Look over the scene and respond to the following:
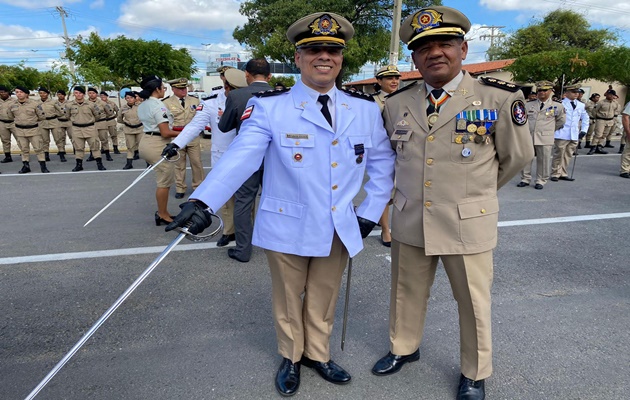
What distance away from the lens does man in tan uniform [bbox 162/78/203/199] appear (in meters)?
6.48

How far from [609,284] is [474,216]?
2.42 m

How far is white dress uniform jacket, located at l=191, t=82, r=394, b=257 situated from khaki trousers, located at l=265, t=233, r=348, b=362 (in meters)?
0.13

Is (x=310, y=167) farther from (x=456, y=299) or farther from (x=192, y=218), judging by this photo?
(x=456, y=299)

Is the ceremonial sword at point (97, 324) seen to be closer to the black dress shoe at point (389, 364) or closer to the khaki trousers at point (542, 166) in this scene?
the black dress shoe at point (389, 364)

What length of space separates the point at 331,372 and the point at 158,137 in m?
4.20

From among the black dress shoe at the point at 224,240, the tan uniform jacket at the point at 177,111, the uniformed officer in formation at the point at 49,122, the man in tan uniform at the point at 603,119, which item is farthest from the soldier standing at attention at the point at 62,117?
the man in tan uniform at the point at 603,119

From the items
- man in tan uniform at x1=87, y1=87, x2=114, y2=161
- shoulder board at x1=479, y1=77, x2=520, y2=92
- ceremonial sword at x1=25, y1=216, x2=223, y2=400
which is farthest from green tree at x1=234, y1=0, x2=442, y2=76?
ceremonial sword at x1=25, y1=216, x2=223, y2=400

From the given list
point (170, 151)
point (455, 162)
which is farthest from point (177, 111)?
point (455, 162)

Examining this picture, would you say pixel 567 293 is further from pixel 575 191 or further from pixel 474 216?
pixel 575 191

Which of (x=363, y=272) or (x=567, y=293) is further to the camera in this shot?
(x=363, y=272)

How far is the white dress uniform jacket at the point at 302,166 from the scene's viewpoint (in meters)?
2.06

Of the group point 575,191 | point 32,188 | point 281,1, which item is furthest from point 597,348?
point 281,1

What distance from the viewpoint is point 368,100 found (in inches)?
90.4

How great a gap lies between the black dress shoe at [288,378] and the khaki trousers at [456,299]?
588 mm
